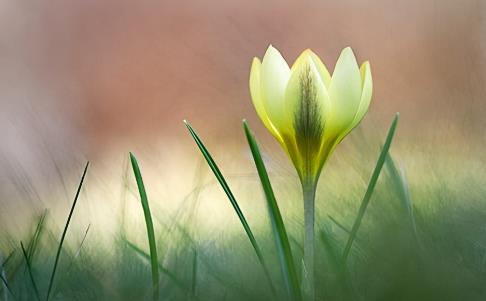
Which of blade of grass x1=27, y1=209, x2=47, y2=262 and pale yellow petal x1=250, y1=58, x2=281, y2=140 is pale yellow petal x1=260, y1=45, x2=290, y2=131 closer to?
pale yellow petal x1=250, y1=58, x2=281, y2=140

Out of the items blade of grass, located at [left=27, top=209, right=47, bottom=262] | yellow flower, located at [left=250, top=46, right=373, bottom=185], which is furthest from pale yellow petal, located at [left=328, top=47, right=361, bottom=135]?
blade of grass, located at [left=27, top=209, right=47, bottom=262]

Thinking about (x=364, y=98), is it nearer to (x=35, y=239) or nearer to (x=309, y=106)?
(x=309, y=106)

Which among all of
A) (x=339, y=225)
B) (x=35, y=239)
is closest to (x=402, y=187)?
(x=339, y=225)

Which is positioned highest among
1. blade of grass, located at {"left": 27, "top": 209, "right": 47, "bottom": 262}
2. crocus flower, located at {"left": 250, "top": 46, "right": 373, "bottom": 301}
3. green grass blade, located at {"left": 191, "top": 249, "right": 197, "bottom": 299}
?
crocus flower, located at {"left": 250, "top": 46, "right": 373, "bottom": 301}

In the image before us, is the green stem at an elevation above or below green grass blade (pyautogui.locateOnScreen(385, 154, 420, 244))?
below

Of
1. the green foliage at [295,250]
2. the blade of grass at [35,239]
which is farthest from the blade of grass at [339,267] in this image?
the blade of grass at [35,239]

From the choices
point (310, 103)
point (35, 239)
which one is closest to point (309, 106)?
point (310, 103)

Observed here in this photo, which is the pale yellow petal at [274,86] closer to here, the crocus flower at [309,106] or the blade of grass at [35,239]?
the crocus flower at [309,106]
